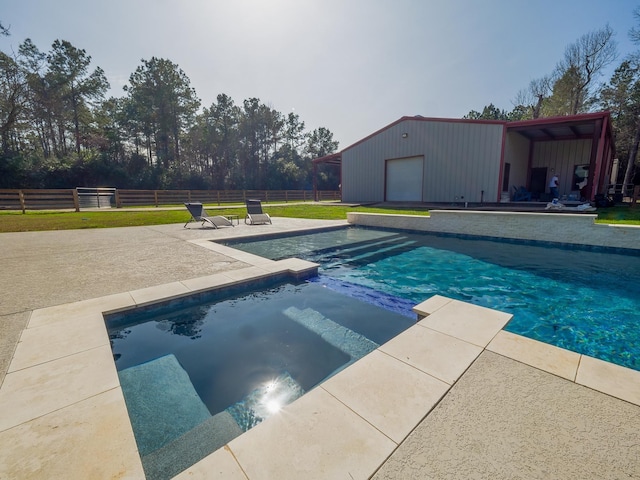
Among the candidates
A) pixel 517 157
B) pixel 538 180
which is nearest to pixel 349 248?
pixel 517 157

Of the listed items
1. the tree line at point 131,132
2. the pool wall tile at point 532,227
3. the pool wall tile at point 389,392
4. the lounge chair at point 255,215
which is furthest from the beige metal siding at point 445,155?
the tree line at point 131,132

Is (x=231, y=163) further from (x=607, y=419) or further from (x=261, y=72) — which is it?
(x=607, y=419)

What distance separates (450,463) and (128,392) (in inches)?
88.1

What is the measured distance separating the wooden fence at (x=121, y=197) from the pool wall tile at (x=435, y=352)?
19.5 m

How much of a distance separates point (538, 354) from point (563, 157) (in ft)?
59.9

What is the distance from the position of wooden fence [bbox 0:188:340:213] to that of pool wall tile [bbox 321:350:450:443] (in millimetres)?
19421

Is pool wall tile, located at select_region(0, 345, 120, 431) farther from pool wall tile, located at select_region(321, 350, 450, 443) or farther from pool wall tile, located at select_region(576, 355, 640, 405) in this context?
pool wall tile, located at select_region(576, 355, 640, 405)

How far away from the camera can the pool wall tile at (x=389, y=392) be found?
144 centimetres

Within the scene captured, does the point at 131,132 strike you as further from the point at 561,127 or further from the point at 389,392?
the point at 389,392

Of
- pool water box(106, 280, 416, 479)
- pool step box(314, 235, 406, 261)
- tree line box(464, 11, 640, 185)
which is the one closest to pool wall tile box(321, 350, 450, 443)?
pool water box(106, 280, 416, 479)

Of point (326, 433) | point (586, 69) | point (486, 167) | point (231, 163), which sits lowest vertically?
point (326, 433)

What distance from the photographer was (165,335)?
2.89 metres

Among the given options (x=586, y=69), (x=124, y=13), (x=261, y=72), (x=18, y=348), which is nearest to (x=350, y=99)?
(x=261, y=72)

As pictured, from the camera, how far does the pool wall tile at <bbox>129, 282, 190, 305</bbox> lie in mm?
3107
